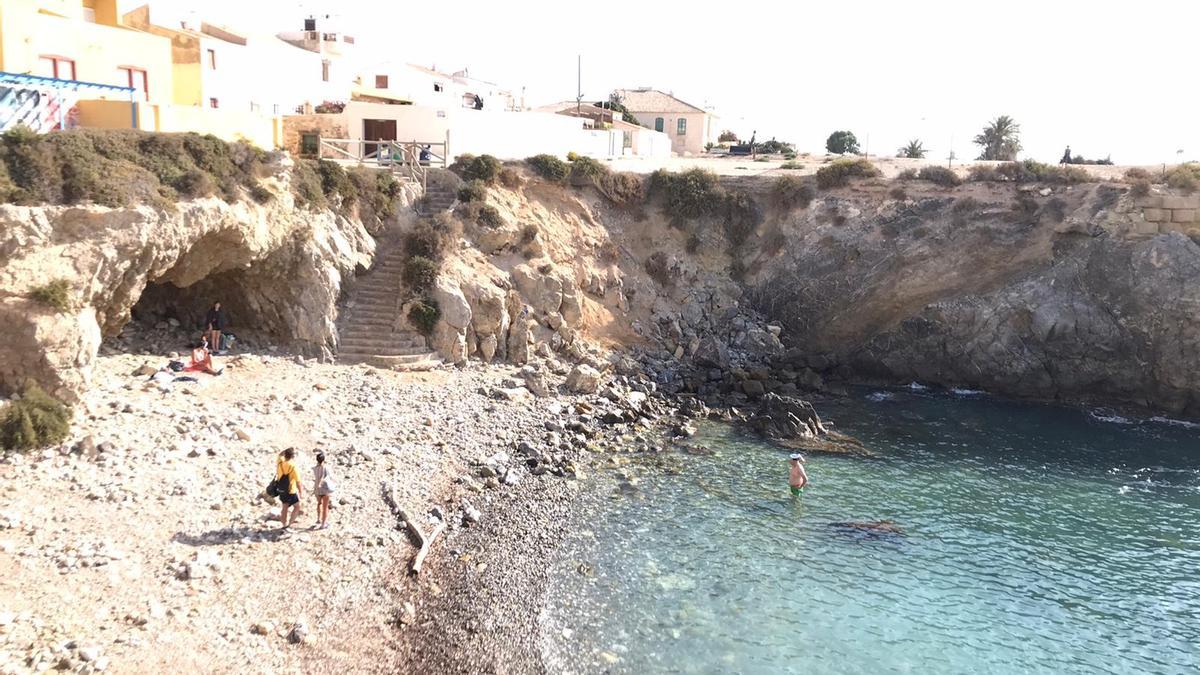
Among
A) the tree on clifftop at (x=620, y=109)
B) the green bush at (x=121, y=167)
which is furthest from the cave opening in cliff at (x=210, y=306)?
the tree on clifftop at (x=620, y=109)

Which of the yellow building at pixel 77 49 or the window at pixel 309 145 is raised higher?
the yellow building at pixel 77 49

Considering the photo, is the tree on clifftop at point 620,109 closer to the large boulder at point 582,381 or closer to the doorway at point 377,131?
the doorway at point 377,131

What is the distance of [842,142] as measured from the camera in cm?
7762

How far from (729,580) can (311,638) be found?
916 cm

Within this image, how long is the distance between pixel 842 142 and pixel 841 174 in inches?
1540

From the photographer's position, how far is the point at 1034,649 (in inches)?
657

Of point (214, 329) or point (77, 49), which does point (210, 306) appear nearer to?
point (214, 329)

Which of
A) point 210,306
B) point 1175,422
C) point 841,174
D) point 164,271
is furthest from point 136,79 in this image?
point 1175,422

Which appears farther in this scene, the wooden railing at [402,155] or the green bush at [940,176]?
the green bush at [940,176]

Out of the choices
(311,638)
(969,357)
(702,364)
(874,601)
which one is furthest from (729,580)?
(969,357)

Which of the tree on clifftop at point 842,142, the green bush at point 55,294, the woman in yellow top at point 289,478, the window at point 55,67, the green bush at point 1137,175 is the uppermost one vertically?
the tree on clifftop at point 842,142

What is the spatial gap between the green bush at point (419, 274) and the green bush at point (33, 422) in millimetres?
13535

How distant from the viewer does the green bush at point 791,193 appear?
41500 millimetres

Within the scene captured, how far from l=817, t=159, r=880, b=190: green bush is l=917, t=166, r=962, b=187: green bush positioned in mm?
2288
